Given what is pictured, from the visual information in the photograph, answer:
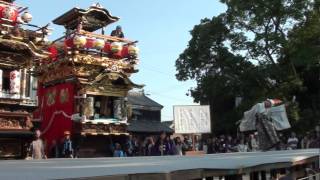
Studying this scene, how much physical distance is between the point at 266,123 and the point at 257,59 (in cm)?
1716

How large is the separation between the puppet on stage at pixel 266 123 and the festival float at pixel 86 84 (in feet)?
26.9

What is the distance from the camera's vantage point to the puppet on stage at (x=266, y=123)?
41.2 ft

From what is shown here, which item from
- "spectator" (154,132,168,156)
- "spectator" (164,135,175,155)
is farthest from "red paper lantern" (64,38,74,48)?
"spectator" (164,135,175,155)

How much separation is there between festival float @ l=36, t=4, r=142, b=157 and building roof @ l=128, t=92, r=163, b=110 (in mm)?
13210

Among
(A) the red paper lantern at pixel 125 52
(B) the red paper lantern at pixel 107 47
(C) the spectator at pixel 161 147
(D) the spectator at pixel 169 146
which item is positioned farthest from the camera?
(A) the red paper lantern at pixel 125 52

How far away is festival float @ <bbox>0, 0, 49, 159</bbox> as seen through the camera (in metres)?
16.7

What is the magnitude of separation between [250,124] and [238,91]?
621 inches

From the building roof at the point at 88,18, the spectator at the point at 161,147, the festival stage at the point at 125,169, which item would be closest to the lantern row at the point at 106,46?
the building roof at the point at 88,18

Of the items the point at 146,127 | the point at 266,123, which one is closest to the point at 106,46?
the point at 266,123

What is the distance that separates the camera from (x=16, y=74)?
690 inches

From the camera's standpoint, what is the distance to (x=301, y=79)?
29.4m

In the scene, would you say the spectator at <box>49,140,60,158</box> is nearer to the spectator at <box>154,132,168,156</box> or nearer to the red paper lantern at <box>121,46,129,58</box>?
the spectator at <box>154,132,168,156</box>

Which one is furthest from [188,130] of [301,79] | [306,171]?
[301,79]

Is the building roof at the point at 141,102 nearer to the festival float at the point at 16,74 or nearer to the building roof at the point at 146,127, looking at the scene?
the building roof at the point at 146,127
